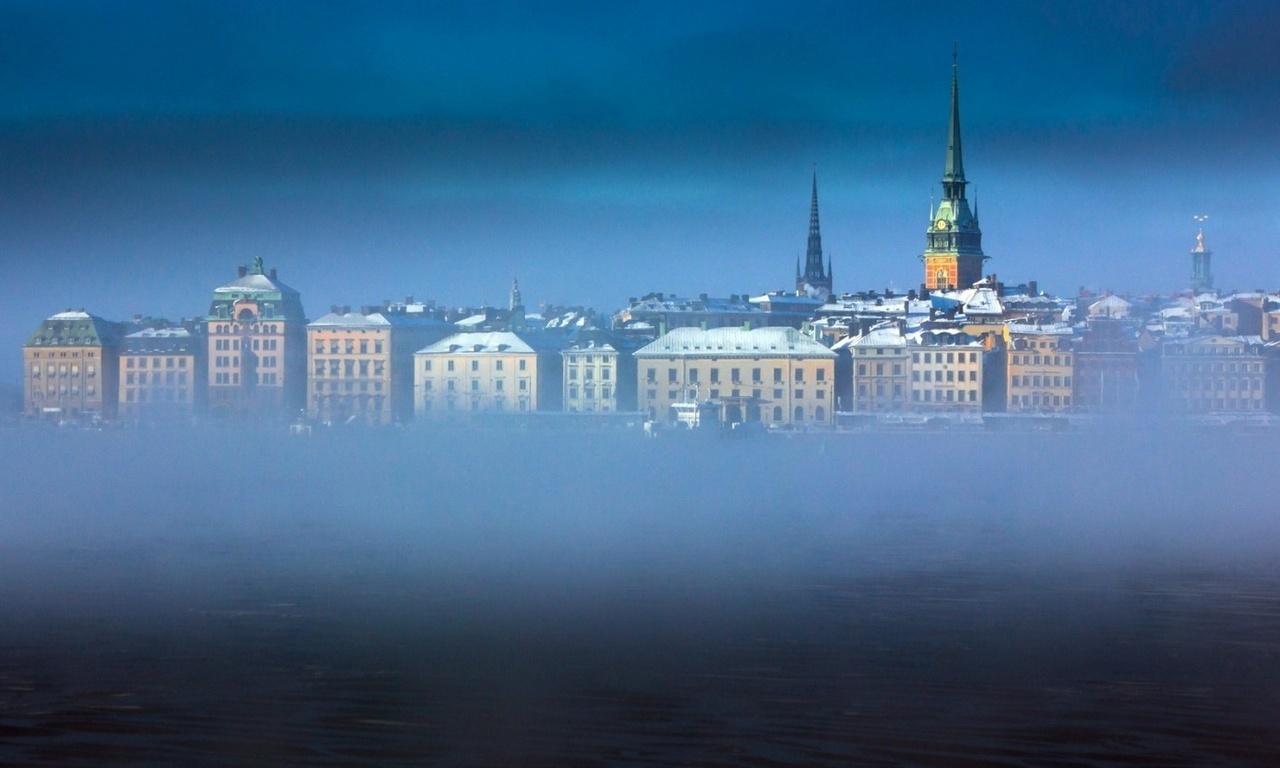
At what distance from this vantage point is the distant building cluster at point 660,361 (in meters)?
98.2

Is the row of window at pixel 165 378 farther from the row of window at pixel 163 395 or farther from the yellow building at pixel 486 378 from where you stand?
the yellow building at pixel 486 378

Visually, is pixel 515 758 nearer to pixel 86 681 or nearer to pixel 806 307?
pixel 86 681

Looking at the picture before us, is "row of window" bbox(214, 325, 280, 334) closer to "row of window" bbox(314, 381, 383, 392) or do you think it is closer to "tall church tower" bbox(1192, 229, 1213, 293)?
"row of window" bbox(314, 381, 383, 392)

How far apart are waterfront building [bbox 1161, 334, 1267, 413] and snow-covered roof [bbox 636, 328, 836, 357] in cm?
1734

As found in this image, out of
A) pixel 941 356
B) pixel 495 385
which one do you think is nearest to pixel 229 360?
pixel 495 385

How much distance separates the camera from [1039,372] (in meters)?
102

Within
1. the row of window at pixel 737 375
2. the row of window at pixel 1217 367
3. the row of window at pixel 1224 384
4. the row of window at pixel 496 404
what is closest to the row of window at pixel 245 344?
the row of window at pixel 496 404

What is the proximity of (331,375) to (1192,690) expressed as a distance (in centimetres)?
9248

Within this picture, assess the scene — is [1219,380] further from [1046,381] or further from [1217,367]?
[1046,381]

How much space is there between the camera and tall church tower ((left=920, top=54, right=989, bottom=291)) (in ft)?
455

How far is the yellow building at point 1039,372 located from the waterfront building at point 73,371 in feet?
151

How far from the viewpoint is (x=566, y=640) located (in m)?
18.3

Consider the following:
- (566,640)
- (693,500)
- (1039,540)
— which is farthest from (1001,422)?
(566,640)

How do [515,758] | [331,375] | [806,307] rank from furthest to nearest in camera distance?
[806,307] < [331,375] < [515,758]
